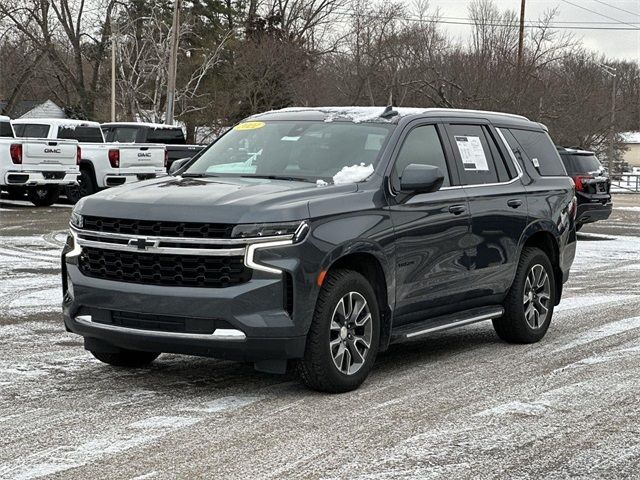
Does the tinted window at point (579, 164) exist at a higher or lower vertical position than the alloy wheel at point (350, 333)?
higher

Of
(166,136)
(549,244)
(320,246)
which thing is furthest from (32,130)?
(320,246)

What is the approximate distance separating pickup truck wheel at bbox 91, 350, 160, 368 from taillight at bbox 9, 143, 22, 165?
17.4 m

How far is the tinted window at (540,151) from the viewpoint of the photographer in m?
9.09

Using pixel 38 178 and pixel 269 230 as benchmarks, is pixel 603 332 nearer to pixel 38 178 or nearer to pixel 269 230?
pixel 269 230

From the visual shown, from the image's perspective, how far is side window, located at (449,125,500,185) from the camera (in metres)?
8.16

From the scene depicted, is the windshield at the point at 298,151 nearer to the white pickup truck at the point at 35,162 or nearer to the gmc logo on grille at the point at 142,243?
the gmc logo on grille at the point at 142,243

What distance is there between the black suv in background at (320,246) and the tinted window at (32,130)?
19.4 meters

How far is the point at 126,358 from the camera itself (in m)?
7.38

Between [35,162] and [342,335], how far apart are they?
18.8 metres

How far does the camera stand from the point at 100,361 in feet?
24.9

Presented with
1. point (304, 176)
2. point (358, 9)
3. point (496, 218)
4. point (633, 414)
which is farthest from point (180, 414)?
point (358, 9)

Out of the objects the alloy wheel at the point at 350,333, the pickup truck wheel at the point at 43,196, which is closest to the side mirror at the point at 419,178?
the alloy wheel at the point at 350,333

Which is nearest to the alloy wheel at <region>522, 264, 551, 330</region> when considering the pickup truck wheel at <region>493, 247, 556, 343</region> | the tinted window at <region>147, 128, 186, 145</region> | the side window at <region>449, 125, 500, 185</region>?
the pickup truck wheel at <region>493, 247, 556, 343</region>

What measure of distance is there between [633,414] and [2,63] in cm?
5978
